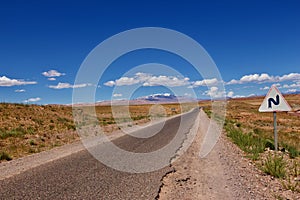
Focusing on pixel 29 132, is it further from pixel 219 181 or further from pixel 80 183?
pixel 219 181

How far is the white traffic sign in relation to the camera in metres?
9.80

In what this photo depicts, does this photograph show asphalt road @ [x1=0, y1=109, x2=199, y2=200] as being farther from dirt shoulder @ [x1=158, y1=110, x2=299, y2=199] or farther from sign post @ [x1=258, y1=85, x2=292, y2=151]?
sign post @ [x1=258, y1=85, x2=292, y2=151]

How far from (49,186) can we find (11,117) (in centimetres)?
2471

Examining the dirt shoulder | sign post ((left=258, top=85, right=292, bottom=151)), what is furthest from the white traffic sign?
the dirt shoulder

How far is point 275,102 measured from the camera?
392 inches

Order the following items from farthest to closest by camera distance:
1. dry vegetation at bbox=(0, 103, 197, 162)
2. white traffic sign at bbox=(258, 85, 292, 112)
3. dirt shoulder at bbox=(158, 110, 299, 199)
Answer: dry vegetation at bbox=(0, 103, 197, 162) → white traffic sign at bbox=(258, 85, 292, 112) → dirt shoulder at bbox=(158, 110, 299, 199)

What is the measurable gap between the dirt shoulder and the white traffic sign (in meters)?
2.02

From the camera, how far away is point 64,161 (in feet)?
32.3

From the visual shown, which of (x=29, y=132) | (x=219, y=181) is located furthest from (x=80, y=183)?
(x=29, y=132)

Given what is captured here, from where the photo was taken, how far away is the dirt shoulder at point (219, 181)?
6023 mm

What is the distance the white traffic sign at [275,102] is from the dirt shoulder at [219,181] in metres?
2.02

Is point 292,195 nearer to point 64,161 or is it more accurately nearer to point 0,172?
point 64,161

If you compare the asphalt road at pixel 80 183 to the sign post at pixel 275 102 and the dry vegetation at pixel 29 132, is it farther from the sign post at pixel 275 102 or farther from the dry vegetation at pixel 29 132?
the dry vegetation at pixel 29 132

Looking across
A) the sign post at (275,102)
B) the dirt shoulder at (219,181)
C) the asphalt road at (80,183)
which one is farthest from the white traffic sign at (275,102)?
the asphalt road at (80,183)
